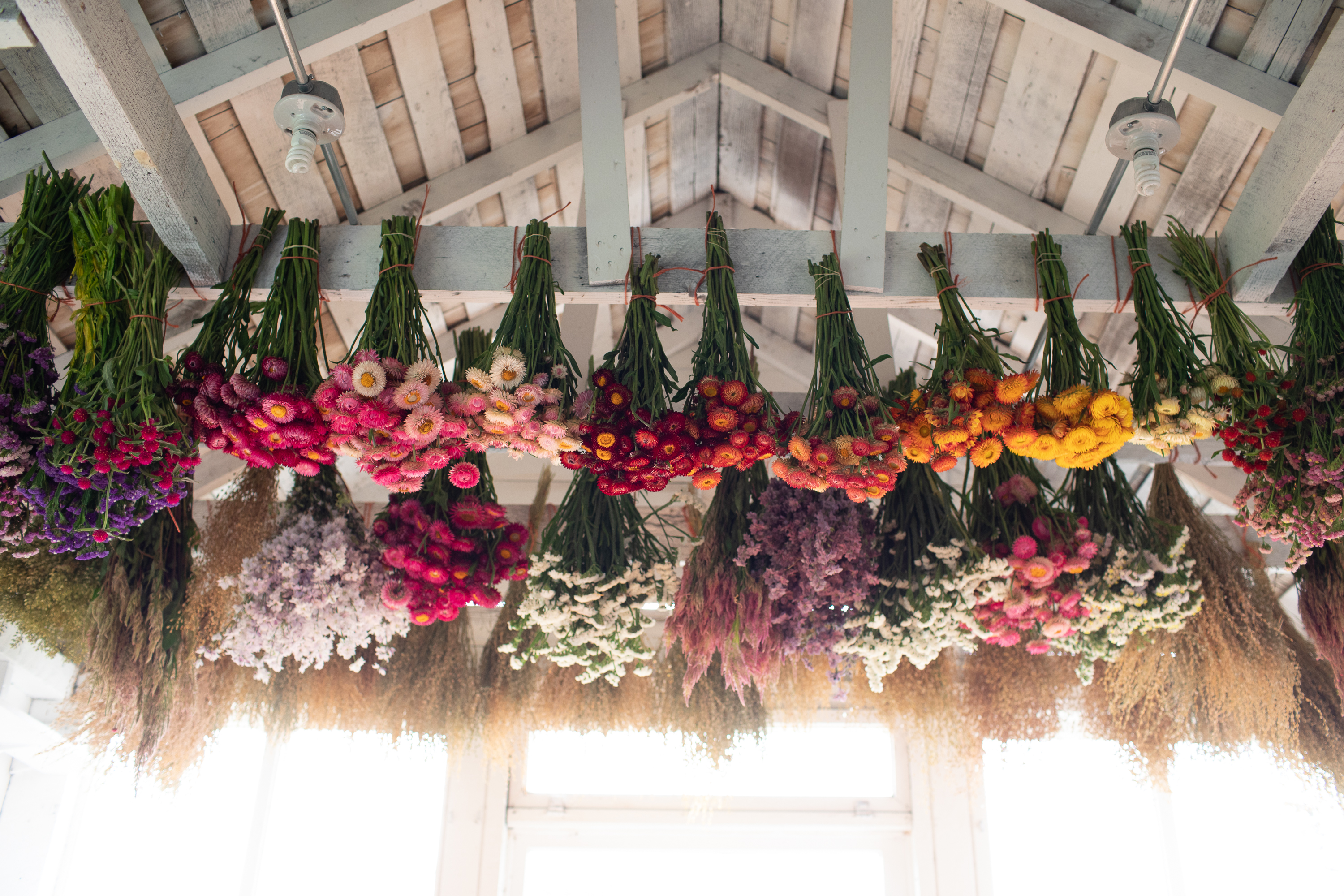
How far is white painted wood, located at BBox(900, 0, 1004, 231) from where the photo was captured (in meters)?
2.65

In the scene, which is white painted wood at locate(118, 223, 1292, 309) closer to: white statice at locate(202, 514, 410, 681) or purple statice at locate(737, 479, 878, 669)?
purple statice at locate(737, 479, 878, 669)

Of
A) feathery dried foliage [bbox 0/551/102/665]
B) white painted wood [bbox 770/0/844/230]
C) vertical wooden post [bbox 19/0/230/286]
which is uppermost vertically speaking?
white painted wood [bbox 770/0/844/230]

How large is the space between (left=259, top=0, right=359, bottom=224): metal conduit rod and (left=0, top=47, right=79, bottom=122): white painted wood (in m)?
0.53

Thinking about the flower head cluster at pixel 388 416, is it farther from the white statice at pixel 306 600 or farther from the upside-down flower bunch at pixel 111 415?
the white statice at pixel 306 600

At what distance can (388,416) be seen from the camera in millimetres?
1684

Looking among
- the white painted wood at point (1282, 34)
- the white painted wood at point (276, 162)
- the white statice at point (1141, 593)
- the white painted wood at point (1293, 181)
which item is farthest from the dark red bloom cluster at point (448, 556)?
the white painted wood at point (1282, 34)

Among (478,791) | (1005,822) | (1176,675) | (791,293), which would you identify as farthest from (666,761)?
(791,293)

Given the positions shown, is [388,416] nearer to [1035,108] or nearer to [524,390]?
[524,390]

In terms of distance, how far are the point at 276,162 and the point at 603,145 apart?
4.09ft

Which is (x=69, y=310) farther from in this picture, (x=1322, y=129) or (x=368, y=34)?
(x=1322, y=129)

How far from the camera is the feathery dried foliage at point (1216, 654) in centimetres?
252

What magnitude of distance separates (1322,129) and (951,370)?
90cm

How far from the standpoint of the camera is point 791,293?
6.88 feet

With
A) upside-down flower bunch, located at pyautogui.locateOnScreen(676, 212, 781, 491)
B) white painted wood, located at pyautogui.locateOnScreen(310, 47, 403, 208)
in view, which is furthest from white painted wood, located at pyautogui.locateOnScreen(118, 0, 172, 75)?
upside-down flower bunch, located at pyautogui.locateOnScreen(676, 212, 781, 491)
